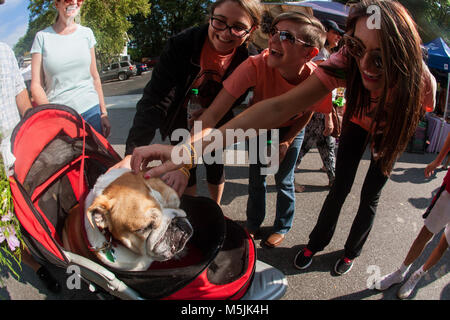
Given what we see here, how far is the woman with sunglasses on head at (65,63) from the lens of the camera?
6.42ft

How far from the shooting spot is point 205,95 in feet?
7.10

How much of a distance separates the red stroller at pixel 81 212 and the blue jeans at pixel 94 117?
2.01ft

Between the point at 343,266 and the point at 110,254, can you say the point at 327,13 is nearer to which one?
the point at 343,266

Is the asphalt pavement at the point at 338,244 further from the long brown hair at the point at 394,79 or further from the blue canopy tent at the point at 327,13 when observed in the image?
the blue canopy tent at the point at 327,13

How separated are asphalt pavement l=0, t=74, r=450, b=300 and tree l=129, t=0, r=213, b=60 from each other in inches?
972

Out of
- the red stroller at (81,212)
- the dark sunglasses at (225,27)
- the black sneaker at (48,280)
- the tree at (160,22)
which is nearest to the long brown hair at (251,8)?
the dark sunglasses at (225,27)

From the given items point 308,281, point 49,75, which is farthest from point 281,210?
point 49,75

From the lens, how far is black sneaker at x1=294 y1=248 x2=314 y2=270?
2.32 m

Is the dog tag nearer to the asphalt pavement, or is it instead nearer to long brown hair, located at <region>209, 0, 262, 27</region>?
the asphalt pavement

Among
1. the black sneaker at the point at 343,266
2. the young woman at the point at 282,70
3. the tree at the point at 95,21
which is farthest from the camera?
the black sneaker at the point at 343,266

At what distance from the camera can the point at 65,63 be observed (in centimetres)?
208

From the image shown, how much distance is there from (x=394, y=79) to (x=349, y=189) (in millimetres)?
1012

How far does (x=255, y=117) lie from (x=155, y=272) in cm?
100
